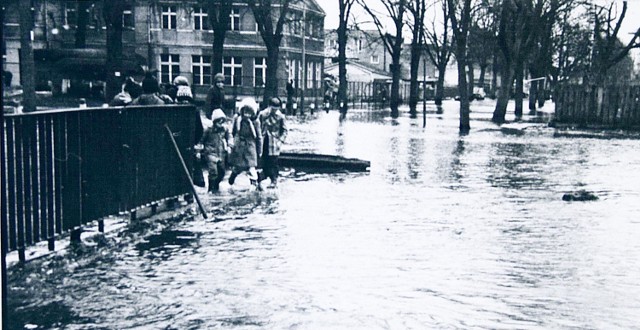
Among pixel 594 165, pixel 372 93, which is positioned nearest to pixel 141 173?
pixel 594 165

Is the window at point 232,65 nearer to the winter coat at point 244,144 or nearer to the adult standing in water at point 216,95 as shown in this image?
the adult standing in water at point 216,95

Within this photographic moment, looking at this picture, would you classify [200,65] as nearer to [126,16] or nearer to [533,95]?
[533,95]

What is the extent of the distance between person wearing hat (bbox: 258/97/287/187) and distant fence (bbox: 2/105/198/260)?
2801 mm

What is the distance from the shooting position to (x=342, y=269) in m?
8.16

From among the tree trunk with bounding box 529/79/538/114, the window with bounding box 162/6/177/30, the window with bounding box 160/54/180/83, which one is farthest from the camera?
the tree trunk with bounding box 529/79/538/114

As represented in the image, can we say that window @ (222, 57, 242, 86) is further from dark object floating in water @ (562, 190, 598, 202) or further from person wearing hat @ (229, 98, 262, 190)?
dark object floating in water @ (562, 190, 598, 202)

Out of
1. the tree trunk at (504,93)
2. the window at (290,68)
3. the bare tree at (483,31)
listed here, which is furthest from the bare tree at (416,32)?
the tree trunk at (504,93)

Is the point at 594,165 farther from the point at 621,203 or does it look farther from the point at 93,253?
the point at 93,253

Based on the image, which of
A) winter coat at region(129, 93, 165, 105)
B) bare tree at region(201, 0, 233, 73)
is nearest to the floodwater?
winter coat at region(129, 93, 165, 105)

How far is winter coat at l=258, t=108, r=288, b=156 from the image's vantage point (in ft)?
48.3

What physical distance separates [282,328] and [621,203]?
8.85 metres

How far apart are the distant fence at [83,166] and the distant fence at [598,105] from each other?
1111 inches

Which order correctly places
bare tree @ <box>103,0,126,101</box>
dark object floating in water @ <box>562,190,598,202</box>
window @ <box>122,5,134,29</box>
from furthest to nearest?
window @ <box>122,5,134,29</box> < bare tree @ <box>103,0,126,101</box> < dark object floating in water @ <box>562,190,598,202</box>

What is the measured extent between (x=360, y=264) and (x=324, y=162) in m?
9.72
